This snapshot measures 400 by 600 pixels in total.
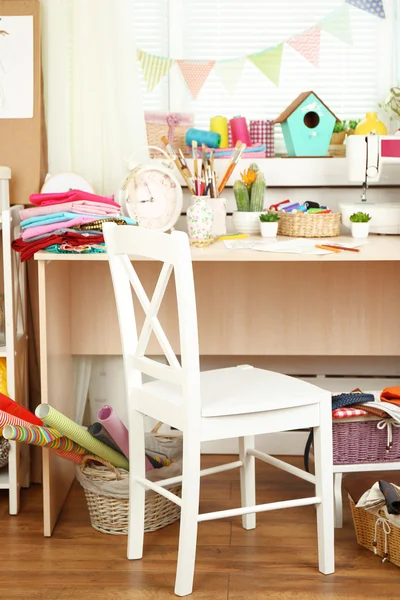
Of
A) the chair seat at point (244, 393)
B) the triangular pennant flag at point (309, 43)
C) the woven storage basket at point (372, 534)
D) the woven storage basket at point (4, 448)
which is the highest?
the triangular pennant flag at point (309, 43)

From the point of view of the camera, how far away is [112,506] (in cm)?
248

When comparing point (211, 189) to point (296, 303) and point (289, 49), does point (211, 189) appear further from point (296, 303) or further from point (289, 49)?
point (289, 49)

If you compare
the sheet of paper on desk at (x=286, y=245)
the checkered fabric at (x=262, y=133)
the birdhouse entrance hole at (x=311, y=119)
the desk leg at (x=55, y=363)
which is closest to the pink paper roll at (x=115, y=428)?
the desk leg at (x=55, y=363)

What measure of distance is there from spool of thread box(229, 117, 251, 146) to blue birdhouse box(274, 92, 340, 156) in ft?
0.38

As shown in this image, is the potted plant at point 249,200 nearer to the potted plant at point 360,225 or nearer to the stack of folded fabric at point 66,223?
the potted plant at point 360,225

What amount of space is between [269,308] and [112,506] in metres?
0.91

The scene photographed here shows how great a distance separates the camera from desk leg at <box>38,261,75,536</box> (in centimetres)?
246

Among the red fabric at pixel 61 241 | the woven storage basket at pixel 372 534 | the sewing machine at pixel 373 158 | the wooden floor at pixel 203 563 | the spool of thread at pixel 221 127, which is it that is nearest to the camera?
the wooden floor at pixel 203 563

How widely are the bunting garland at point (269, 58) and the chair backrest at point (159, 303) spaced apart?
110 centimetres

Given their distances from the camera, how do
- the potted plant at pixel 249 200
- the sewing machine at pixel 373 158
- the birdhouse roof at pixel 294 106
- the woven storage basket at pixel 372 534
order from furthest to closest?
the birdhouse roof at pixel 294 106 < the potted plant at pixel 249 200 < the sewing machine at pixel 373 158 < the woven storage basket at pixel 372 534

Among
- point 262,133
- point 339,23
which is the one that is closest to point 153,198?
point 262,133

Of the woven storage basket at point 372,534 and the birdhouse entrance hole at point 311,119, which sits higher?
the birdhouse entrance hole at point 311,119

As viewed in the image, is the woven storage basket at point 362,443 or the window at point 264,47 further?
the window at point 264,47

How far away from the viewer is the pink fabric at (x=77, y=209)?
7.97ft
